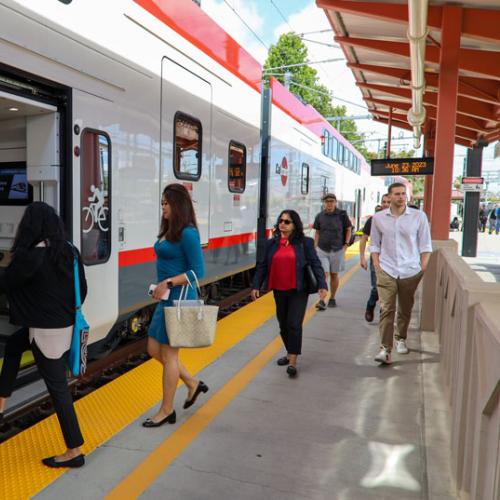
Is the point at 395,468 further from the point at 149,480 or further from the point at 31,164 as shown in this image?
the point at 31,164

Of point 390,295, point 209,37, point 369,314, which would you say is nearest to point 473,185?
point 369,314

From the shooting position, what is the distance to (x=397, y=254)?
5.19 meters

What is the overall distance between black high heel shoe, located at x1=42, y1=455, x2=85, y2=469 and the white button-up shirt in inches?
129

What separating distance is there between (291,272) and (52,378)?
2.39 meters

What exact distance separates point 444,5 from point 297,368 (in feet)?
15.5

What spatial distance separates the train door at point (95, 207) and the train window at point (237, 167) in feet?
8.52

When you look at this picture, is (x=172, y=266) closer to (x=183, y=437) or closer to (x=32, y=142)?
(x=183, y=437)

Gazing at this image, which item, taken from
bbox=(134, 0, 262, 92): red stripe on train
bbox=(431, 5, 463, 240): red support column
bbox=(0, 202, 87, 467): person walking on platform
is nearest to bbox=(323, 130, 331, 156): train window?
bbox=(134, 0, 262, 92): red stripe on train

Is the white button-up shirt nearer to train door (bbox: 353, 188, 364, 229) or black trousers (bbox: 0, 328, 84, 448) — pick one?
black trousers (bbox: 0, 328, 84, 448)

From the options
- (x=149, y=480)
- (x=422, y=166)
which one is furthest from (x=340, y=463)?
(x=422, y=166)

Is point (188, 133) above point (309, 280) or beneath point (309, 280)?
above

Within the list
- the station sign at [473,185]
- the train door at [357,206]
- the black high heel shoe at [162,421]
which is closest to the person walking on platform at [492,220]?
the train door at [357,206]

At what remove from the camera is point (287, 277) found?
4.89 metres

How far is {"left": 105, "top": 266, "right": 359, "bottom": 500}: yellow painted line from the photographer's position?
9.75 ft
